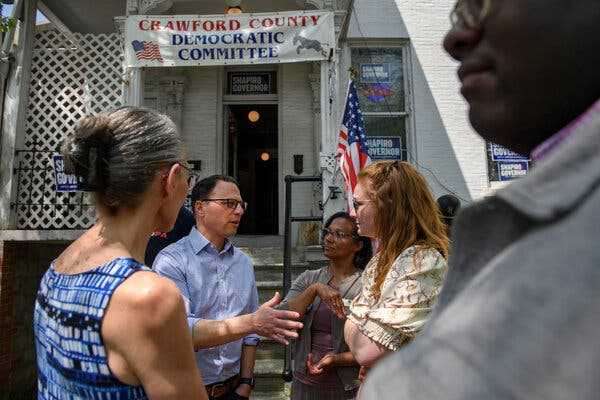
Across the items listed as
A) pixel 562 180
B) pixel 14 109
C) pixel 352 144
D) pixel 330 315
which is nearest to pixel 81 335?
pixel 562 180

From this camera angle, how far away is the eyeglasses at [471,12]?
2.03ft

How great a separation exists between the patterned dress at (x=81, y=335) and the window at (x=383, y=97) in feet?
22.8

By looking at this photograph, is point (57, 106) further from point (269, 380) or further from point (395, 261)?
point (395, 261)

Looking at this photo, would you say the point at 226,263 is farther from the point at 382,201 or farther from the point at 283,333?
the point at 382,201

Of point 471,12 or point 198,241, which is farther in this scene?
point 198,241

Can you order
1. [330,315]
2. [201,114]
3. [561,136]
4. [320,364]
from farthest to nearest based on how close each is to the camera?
[201,114]
[330,315]
[320,364]
[561,136]

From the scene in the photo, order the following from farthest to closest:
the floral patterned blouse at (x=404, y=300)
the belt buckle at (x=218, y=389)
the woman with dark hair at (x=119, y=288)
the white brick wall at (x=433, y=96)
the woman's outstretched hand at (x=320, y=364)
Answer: the white brick wall at (x=433, y=96) → the woman's outstretched hand at (x=320, y=364) → the belt buckle at (x=218, y=389) → the floral patterned blouse at (x=404, y=300) → the woman with dark hair at (x=119, y=288)

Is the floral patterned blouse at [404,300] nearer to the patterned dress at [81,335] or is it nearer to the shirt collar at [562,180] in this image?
the patterned dress at [81,335]

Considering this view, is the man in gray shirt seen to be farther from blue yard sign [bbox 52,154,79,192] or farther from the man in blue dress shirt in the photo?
blue yard sign [bbox 52,154,79,192]

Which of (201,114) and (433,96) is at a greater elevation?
(433,96)

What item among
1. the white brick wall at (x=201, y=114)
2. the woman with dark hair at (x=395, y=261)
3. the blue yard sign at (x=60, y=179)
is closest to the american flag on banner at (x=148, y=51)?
the blue yard sign at (x=60, y=179)

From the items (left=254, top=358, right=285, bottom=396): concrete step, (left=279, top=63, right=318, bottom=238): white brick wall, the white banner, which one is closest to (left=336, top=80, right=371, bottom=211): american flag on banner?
the white banner

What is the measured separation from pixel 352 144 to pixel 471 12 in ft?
14.0

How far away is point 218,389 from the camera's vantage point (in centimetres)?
271
